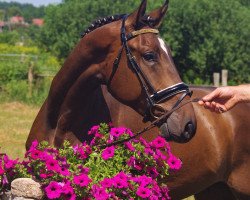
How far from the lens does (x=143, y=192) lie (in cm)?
264

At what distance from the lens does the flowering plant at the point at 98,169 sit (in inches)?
100

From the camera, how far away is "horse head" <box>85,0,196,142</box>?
332cm

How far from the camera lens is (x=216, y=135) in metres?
4.44

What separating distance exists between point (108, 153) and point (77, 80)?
1.10m

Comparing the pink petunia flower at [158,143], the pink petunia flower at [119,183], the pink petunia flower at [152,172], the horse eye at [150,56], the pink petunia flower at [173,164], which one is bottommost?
the pink petunia flower at [152,172]

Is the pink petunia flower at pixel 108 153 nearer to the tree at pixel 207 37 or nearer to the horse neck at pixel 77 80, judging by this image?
the horse neck at pixel 77 80

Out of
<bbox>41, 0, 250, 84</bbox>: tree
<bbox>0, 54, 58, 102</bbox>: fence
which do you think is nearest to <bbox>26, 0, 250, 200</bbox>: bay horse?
<bbox>0, 54, 58, 102</bbox>: fence

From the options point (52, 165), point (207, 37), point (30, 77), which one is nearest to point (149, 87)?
point (52, 165)

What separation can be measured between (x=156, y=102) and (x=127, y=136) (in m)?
0.44

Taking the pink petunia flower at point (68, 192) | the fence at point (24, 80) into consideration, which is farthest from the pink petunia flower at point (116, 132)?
the fence at point (24, 80)

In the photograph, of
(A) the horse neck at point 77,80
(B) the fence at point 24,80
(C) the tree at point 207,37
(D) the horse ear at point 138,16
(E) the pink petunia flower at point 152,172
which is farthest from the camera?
(C) the tree at point 207,37

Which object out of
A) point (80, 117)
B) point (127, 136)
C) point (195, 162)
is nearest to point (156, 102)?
point (127, 136)

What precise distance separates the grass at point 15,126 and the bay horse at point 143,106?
17.1 feet

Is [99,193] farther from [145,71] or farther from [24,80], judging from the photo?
[24,80]
